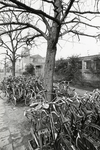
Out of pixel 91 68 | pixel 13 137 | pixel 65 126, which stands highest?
pixel 91 68

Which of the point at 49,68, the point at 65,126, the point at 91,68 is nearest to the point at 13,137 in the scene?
the point at 65,126

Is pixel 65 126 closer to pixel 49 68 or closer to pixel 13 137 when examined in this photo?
pixel 13 137

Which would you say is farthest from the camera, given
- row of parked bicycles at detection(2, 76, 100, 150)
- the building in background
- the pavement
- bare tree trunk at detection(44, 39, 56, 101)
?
the building in background

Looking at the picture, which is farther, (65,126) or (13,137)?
(13,137)

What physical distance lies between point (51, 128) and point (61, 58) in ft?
32.7

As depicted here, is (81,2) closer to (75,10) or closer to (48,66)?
(75,10)

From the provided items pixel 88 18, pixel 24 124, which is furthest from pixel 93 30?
pixel 24 124

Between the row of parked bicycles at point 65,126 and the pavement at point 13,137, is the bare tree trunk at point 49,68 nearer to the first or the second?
the pavement at point 13,137

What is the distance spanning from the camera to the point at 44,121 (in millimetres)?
1502

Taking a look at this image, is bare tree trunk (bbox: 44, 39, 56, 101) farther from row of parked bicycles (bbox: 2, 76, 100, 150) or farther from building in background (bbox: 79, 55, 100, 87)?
building in background (bbox: 79, 55, 100, 87)

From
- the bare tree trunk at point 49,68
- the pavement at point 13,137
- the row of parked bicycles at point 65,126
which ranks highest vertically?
the bare tree trunk at point 49,68

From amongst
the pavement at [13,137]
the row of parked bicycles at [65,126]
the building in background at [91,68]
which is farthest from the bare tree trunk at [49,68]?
the building in background at [91,68]

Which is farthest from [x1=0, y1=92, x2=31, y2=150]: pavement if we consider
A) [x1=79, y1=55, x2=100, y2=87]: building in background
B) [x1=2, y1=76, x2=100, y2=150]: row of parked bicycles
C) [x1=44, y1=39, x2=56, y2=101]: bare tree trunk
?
[x1=79, y1=55, x2=100, y2=87]: building in background

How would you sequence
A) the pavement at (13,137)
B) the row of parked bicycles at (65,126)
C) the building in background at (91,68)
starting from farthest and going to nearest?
the building in background at (91,68) → the pavement at (13,137) → the row of parked bicycles at (65,126)
